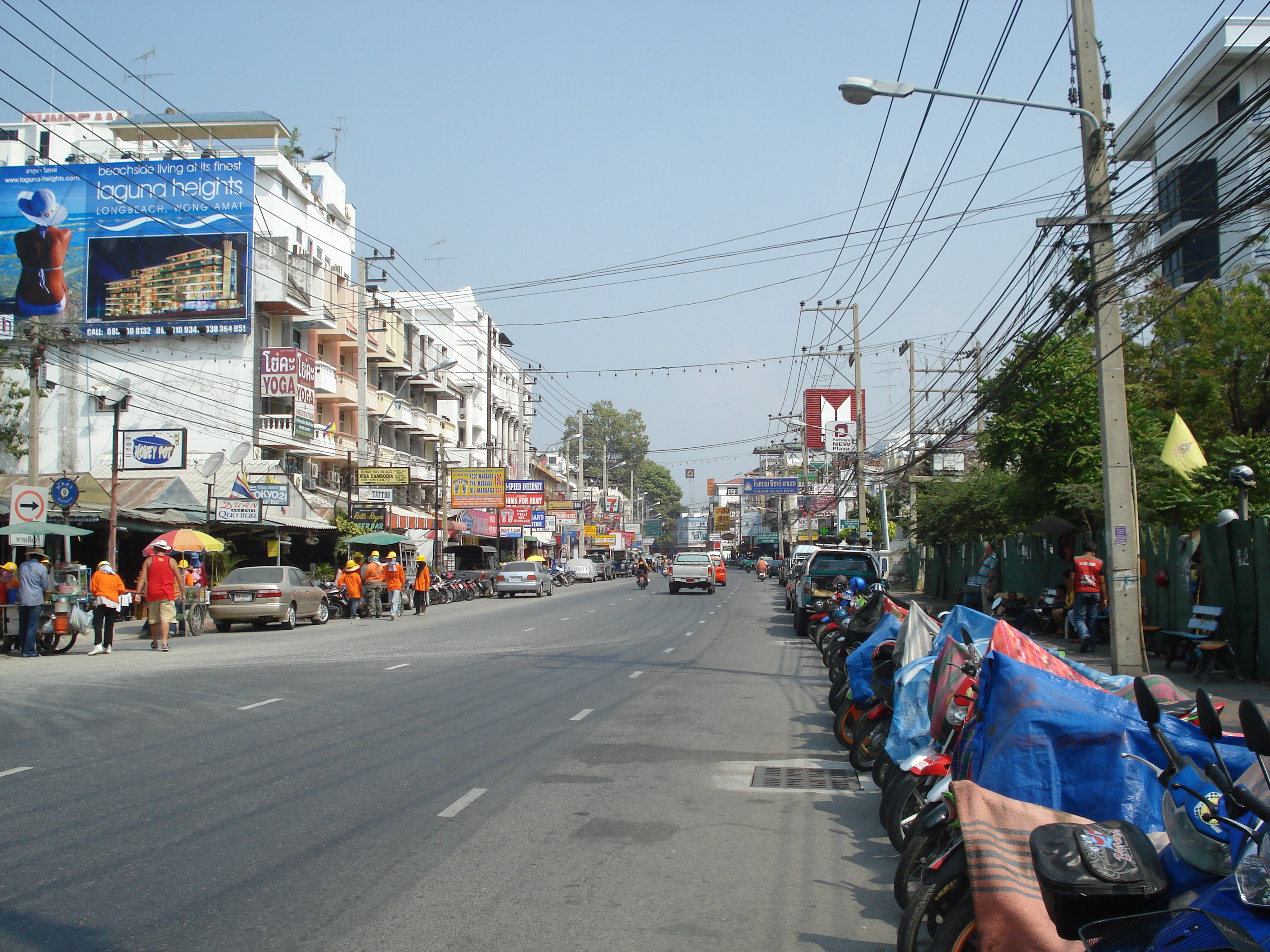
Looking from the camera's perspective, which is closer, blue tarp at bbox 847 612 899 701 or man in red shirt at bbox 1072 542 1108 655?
blue tarp at bbox 847 612 899 701

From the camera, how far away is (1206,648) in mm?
13633

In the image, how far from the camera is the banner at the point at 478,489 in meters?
49.7

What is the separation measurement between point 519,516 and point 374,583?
26203 millimetres

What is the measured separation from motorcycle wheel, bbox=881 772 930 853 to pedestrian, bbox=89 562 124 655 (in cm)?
1672

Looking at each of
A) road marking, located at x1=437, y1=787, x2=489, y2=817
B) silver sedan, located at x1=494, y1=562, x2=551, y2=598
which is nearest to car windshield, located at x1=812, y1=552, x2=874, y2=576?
road marking, located at x1=437, y1=787, x2=489, y2=817

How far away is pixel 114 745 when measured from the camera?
935cm

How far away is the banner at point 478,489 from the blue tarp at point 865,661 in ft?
135

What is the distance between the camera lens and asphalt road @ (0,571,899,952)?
5059mm

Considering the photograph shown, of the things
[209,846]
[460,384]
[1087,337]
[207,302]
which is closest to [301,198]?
[207,302]

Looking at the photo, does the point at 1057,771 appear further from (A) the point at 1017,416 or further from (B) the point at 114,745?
(A) the point at 1017,416

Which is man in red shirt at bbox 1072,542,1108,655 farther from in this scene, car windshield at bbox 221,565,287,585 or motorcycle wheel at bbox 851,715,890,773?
car windshield at bbox 221,565,287,585

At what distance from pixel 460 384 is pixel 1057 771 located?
214 feet

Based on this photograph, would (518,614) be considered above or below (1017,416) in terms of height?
below

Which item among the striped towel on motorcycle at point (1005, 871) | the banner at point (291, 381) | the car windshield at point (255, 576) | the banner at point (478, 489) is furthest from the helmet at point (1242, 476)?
the banner at point (478, 489)
